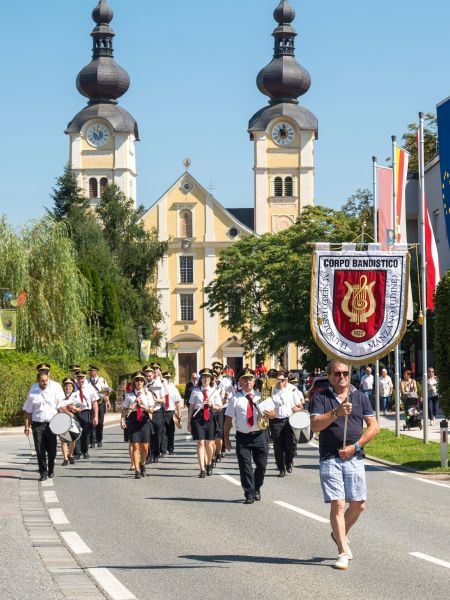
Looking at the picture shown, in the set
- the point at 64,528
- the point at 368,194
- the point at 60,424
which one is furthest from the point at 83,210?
the point at 64,528

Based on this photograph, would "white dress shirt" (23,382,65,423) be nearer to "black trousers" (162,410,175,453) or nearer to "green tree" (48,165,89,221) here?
"black trousers" (162,410,175,453)

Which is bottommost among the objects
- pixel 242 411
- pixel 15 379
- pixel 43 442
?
pixel 43 442

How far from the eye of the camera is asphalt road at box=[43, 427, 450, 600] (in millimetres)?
9391

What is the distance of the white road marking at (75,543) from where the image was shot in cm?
1138

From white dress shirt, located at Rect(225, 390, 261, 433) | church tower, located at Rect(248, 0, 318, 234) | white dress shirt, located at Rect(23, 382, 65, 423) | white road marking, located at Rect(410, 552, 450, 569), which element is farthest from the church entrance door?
white road marking, located at Rect(410, 552, 450, 569)

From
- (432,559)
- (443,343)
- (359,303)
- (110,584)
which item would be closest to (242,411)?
(359,303)

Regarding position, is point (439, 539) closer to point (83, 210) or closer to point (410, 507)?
point (410, 507)

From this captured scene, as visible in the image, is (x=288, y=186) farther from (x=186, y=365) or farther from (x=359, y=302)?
(x=359, y=302)

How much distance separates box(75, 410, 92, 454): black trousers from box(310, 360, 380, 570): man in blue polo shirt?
14.4 metres

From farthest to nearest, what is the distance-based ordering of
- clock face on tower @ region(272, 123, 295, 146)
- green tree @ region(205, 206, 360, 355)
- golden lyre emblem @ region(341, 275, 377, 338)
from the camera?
clock face on tower @ region(272, 123, 295, 146), green tree @ region(205, 206, 360, 355), golden lyre emblem @ region(341, 275, 377, 338)

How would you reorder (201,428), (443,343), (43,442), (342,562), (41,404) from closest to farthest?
(342,562), (41,404), (43,442), (201,428), (443,343)

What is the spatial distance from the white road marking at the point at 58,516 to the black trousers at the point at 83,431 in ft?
30.4

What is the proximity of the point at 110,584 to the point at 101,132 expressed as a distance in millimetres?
95734

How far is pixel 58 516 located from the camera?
47.0ft
